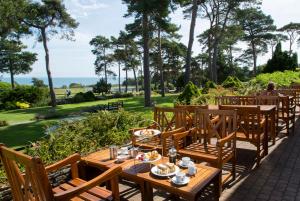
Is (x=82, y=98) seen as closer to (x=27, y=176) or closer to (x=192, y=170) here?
(x=192, y=170)

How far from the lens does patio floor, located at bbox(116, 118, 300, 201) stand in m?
3.47

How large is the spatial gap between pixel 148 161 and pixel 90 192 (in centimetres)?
78

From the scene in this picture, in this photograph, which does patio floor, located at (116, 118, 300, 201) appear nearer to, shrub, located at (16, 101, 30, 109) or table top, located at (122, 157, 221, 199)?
table top, located at (122, 157, 221, 199)

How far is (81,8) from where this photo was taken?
11383 millimetres

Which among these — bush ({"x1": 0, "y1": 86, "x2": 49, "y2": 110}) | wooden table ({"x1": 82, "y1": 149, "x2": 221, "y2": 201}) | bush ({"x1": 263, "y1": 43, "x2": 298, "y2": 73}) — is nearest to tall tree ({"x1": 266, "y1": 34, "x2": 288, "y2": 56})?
bush ({"x1": 263, "y1": 43, "x2": 298, "y2": 73})

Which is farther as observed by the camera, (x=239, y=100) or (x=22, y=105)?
(x=22, y=105)

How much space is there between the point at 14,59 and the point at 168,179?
3795 centimetres

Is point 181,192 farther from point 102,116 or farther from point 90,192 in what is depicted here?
point 102,116

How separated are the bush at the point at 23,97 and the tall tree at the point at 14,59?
10.4 metres

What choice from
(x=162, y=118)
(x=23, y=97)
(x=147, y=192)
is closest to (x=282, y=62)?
(x=162, y=118)

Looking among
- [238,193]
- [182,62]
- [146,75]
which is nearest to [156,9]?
[146,75]

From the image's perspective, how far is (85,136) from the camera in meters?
5.27

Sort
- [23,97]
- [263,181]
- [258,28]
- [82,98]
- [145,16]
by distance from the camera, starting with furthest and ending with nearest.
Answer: [258,28] < [82,98] < [23,97] < [145,16] < [263,181]

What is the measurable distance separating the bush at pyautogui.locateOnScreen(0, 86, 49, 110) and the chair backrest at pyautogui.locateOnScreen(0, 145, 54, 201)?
75.3 feet
